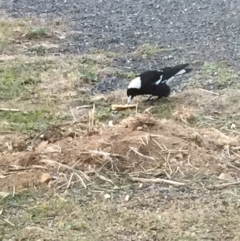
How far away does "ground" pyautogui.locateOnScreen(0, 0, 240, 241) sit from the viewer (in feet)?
13.6

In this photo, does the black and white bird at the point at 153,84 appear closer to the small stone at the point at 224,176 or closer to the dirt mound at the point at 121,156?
the dirt mound at the point at 121,156

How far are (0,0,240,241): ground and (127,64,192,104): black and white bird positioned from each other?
0.10 m

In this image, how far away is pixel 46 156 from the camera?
487 centimetres

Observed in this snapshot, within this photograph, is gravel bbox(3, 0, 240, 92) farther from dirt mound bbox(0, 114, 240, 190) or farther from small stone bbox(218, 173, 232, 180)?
small stone bbox(218, 173, 232, 180)

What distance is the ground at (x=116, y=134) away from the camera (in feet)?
13.6

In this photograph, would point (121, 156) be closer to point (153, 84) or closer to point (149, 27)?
point (153, 84)

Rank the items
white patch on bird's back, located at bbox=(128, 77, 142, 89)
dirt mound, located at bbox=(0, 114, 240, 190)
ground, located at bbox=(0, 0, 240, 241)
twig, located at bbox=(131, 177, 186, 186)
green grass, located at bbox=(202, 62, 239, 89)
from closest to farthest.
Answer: ground, located at bbox=(0, 0, 240, 241) < twig, located at bbox=(131, 177, 186, 186) < dirt mound, located at bbox=(0, 114, 240, 190) < white patch on bird's back, located at bbox=(128, 77, 142, 89) < green grass, located at bbox=(202, 62, 239, 89)

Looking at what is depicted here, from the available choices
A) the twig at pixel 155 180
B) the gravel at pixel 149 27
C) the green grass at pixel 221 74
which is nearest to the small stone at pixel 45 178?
the twig at pixel 155 180

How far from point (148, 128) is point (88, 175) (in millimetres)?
687

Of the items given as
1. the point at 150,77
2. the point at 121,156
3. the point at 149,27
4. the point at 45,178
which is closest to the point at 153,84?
the point at 150,77

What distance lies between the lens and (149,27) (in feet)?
29.9

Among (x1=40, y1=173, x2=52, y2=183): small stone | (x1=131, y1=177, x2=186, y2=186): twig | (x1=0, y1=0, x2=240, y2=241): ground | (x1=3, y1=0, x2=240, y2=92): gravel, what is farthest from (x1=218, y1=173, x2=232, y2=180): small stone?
(x1=3, y1=0, x2=240, y2=92): gravel

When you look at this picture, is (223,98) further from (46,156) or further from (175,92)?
(46,156)

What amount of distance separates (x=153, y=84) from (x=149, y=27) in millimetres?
2842
